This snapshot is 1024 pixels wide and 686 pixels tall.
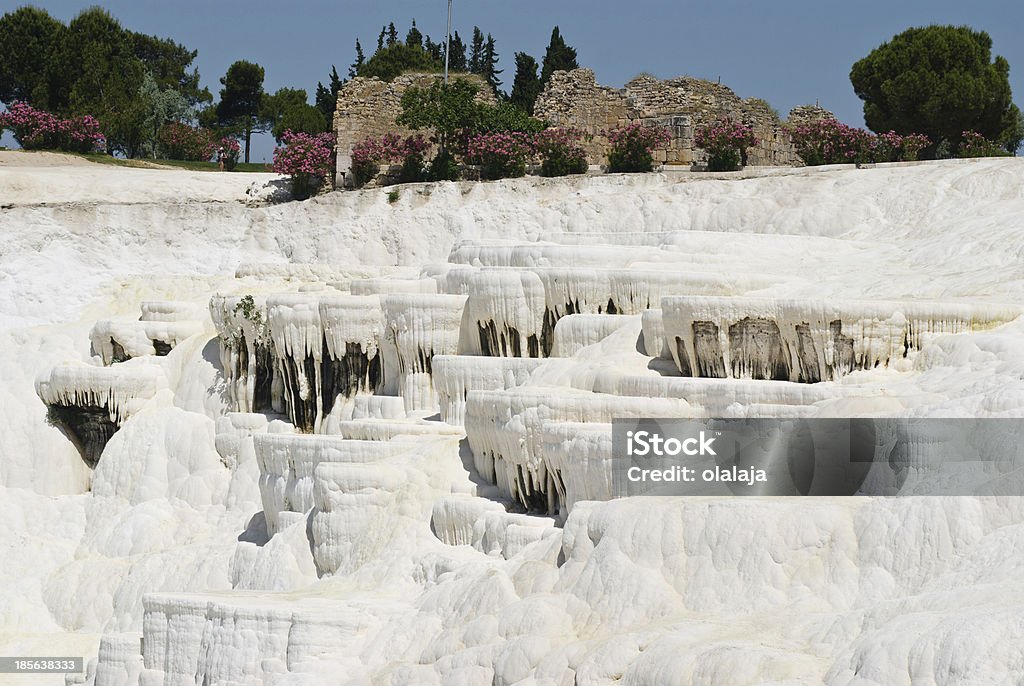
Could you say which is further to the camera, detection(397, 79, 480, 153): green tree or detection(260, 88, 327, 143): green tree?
detection(260, 88, 327, 143): green tree

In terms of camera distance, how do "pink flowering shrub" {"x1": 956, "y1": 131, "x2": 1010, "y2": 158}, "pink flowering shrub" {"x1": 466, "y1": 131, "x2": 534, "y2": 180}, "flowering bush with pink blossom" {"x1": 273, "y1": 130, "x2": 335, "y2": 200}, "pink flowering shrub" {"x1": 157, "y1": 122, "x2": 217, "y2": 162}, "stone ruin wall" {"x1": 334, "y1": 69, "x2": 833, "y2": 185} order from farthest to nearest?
"pink flowering shrub" {"x1": 157, "y1": 122, "x2": 217, "y2": 162}, "flowering bush with pink blossom" {"x1": 273, "y1": 130, "x2": 335, "y2": 200}, "stone ruin wall" {"x1": 334, "y1": 69, "x2": 833, "y2": 185}, "pink flowering shrub" {"x1": 466, "y1": 131, "x2": 534, "y2": 180}, "pink flowering shrub" {"x1": 956, "y1": 131, "x2": 1010, "y2": 158}

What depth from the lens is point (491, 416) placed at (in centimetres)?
1488

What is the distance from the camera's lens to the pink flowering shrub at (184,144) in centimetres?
4147

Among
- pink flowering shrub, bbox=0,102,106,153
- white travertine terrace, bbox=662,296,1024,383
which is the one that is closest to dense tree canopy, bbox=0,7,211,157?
→ pink flowering shrub, bbox=0,102,106,153

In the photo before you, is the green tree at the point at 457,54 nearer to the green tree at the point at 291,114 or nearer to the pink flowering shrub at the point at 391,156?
the green tree at the point at 291,114

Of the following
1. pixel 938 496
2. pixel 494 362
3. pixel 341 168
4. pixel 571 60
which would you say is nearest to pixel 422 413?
pixel 494 362

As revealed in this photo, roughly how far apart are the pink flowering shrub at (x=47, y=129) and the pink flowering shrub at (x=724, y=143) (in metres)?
15.0

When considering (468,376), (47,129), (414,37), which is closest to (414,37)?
(414,37)

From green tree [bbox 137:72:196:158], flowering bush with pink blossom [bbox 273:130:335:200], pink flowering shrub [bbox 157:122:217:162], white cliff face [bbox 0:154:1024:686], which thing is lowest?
white cliff face [bbox 0:154:1024:686]

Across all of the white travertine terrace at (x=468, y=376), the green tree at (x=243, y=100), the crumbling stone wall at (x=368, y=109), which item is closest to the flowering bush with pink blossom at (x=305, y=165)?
the crumbling stone wall at (x=368, y=109)

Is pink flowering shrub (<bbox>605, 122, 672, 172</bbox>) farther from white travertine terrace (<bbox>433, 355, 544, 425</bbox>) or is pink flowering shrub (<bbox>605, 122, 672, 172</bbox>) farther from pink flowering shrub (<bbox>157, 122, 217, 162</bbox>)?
pink flowering shrub (<bbox>157, 122, 217, 162</bbox>)

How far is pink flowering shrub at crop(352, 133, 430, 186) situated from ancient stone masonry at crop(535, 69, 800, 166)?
2.83 m

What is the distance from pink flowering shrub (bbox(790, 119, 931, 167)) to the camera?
84.1 feet

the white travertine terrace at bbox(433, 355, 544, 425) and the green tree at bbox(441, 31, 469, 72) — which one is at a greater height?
the green tree at bbox(441, 31, 469, 72)
